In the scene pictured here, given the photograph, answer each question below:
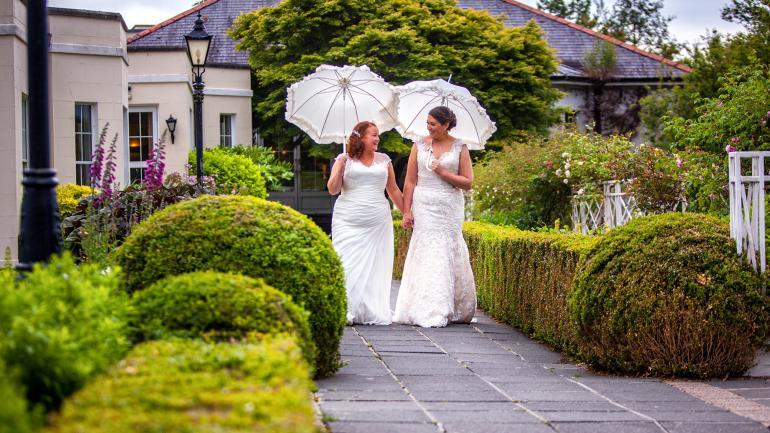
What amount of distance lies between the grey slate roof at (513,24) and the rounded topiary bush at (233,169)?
10.1 metres

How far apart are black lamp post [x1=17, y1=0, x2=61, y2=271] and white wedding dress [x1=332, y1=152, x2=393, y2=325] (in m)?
5.96

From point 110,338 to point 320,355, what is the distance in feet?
8.38

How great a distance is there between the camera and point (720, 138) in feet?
41.7

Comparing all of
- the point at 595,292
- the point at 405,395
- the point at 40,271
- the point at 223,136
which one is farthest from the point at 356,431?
the point at 223,136

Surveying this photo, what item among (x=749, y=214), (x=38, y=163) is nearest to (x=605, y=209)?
(x=749, y=214)

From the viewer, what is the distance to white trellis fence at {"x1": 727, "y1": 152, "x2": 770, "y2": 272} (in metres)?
7.91

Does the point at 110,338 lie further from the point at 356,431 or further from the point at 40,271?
the point at 356,431

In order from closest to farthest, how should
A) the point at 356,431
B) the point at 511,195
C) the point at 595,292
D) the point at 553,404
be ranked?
the point at 356,431 → the point at 553,404 → the point at 595,292 → the point at 511,195

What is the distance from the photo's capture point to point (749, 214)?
26.3 ft

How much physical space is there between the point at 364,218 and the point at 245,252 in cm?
477

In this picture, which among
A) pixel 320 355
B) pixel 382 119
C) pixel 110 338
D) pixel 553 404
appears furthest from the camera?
pixel 382 119

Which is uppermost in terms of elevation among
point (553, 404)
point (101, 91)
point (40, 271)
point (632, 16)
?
point (632, 16)

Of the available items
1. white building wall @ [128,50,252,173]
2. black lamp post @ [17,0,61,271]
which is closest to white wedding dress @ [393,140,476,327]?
black lamp post @ [17,0,61,271]

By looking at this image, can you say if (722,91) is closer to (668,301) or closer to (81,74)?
(668,301)
